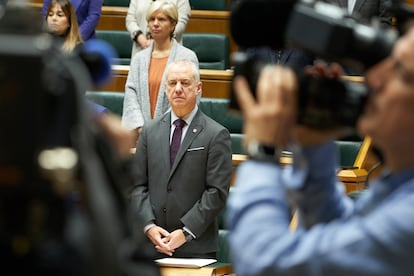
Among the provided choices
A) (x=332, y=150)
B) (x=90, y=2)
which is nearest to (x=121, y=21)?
(x=90, y=2)

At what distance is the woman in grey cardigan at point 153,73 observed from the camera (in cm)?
502

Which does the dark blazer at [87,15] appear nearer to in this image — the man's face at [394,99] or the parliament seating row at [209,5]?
the parliament seating row at [209,5]

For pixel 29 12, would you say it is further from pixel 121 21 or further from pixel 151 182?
pixel 121 21

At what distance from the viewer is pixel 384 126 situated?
1.09 m

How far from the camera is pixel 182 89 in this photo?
4.38 metres

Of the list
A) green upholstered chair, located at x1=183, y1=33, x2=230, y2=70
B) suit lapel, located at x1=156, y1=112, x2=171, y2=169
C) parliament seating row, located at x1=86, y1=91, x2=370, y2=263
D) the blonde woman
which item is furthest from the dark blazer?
suit lapel, located at x1=156, y1=112, x2=171, y2=169

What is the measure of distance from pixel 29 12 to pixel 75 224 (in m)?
0.20

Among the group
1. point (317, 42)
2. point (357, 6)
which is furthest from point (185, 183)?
point (317, 42)

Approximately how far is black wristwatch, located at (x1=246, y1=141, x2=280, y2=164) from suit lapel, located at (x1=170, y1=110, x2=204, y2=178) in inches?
→ 123

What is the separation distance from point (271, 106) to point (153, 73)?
13.3 ft

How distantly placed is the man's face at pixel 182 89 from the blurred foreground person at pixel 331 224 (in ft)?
10.4

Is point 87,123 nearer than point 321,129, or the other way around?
point 87,123

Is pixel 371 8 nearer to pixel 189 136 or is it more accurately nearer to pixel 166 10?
pixel 166 10

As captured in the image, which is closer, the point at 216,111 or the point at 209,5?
the point at 216,111
